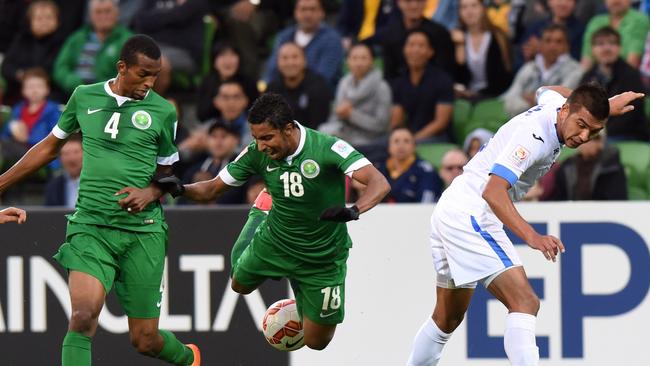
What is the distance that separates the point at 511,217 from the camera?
788 cm

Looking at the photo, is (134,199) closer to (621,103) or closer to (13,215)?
(13,215)

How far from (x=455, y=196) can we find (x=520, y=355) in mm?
1089

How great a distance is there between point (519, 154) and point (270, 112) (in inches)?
58.9

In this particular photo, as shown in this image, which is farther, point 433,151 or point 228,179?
point 433,151

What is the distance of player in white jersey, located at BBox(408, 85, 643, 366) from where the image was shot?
26.2ft

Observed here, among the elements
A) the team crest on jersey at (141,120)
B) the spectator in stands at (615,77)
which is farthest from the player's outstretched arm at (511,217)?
the spectator in stands at (615,77)

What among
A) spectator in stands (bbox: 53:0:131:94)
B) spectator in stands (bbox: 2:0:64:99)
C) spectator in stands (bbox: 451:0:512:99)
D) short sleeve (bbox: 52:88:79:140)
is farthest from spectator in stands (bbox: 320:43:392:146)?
short sleeve (bbox: 52:88:79:140)

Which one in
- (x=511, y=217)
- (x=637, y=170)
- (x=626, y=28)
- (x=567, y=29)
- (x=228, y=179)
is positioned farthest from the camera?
(x=567, y=29)

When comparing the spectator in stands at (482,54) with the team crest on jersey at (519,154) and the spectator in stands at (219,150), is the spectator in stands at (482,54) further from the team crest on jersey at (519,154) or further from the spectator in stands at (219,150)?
the team crest on jersey at (519,154)

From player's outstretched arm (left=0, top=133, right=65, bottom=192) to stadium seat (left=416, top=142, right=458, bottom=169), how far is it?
15.8 ft

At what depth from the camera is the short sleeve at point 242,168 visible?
8.89 metres

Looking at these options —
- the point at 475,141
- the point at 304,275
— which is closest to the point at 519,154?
the point at 304,275

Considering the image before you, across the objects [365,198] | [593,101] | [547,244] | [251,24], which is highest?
[251,24]

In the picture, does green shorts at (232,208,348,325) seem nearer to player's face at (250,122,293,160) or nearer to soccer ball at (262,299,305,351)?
soccer ball at (262,299,305,351)
